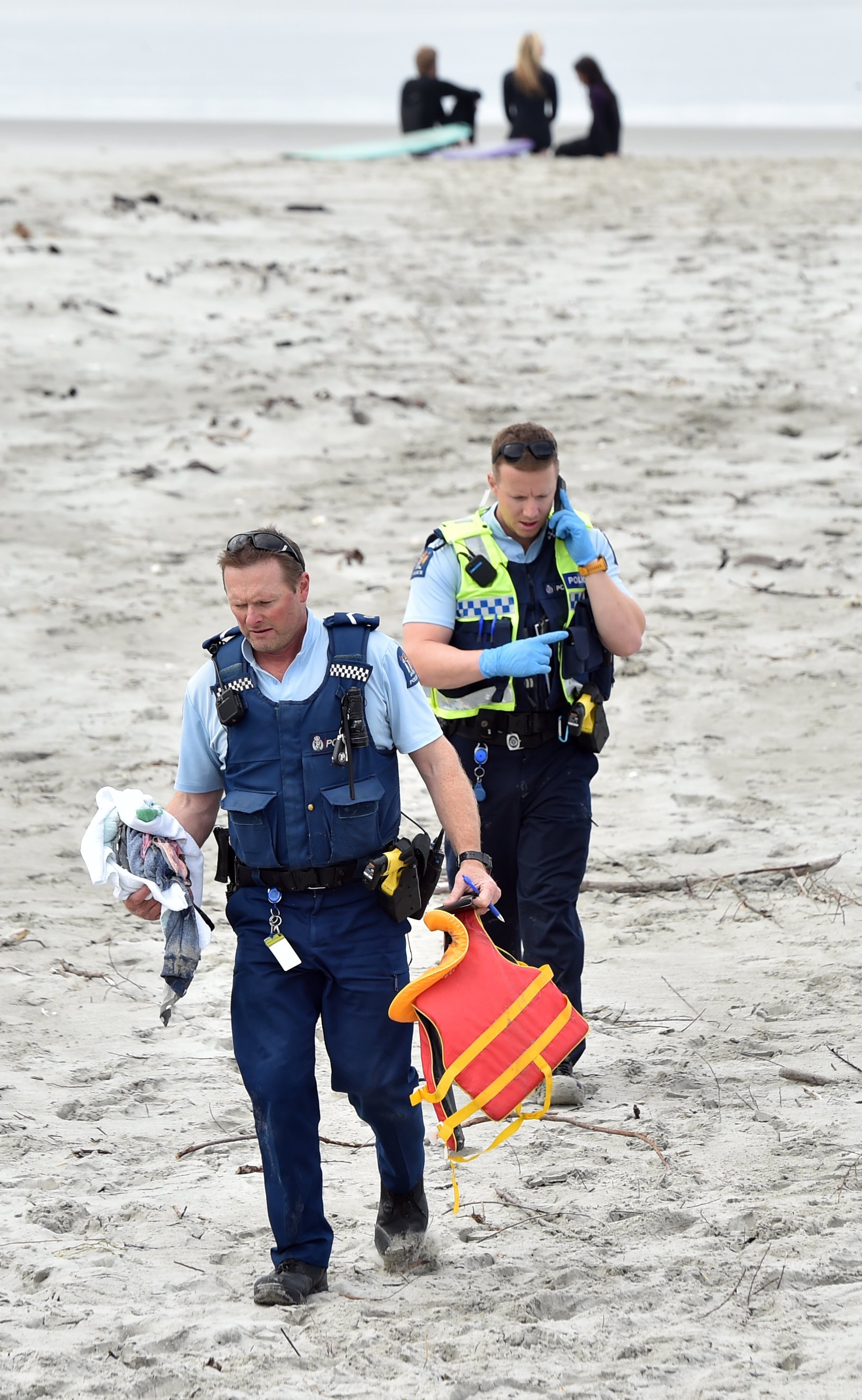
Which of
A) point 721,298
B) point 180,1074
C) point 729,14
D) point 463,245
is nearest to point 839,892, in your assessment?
point 180,1074

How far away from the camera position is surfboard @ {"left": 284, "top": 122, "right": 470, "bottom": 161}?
797 inches

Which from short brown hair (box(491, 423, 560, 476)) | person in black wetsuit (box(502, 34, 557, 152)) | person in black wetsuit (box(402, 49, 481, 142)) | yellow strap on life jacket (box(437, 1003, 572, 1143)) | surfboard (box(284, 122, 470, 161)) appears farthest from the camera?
person in black wetsuit (box(402, 49, 481, 142))

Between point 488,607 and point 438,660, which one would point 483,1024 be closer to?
point 438,660

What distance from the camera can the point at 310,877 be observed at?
411cm

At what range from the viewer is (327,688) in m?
4.17

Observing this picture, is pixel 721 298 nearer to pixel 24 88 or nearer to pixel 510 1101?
pixel 510 1101

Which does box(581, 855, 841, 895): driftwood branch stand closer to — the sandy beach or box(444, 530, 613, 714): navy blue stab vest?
the sandy beach

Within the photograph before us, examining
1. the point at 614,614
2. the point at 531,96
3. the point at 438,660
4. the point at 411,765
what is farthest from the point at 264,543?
the point at 531,96

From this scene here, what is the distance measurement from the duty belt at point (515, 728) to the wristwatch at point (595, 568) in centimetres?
46

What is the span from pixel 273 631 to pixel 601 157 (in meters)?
17.9

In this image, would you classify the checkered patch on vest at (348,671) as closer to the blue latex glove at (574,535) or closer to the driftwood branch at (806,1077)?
the blue latex glove at (574,535)

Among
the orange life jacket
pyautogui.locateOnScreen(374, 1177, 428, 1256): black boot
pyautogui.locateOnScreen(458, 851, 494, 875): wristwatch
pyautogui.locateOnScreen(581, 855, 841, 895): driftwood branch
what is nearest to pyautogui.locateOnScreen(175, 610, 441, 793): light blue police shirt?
pyautogui.locateOnScreen(458, 851, 494, 875): wristwatch

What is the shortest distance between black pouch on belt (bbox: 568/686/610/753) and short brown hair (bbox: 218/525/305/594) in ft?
4.42

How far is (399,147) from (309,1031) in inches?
731
